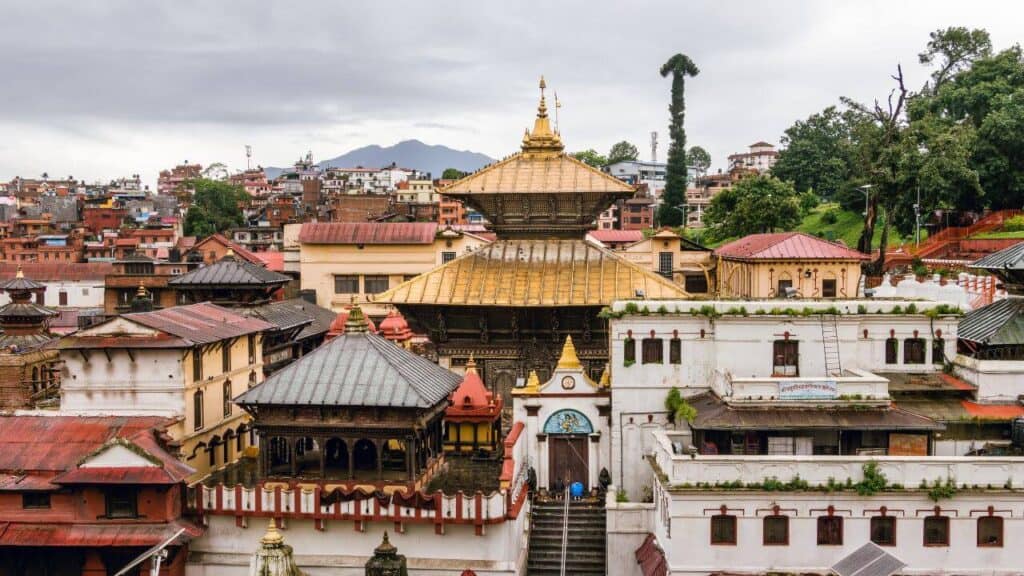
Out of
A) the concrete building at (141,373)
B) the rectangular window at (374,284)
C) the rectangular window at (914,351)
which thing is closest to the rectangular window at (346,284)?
the rectangular window at (374,284)

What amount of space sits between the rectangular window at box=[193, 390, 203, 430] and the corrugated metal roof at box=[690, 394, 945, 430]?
17387 mm

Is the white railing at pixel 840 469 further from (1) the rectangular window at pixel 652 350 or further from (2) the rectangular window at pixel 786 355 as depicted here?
Result: (1) the rectangular window at pixel 652 350

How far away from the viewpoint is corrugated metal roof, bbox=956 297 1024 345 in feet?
104

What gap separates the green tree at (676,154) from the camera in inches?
4331

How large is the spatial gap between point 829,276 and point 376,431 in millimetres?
36238

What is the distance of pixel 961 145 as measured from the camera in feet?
191

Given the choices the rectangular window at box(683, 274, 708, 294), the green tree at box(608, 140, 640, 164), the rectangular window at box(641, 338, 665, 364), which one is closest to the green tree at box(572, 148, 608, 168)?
the green tree at box(608, 140, 640, 164)

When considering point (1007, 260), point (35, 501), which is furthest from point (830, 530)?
point (35, 501)

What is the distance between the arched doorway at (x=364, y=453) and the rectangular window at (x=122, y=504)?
715cm

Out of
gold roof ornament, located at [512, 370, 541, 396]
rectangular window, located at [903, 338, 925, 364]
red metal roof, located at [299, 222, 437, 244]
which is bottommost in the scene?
gold roof ornament, located at [512, 370, 541, 396]

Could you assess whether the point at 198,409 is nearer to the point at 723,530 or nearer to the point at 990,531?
the point at 723,530

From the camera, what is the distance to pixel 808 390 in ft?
93.6

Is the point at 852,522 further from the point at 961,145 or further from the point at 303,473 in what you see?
the point at 961,145

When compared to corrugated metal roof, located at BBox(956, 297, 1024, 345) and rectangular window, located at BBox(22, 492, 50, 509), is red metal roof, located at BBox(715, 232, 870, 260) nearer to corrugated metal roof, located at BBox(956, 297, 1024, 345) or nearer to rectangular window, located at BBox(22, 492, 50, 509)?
corrugated metal roof, located at BBox(956, 297, 1024, 345)
